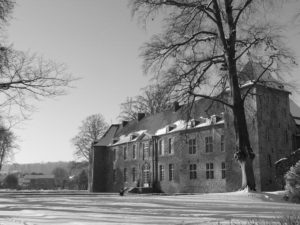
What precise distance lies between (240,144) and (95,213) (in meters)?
11.4

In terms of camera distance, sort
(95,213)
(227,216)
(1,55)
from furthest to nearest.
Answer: (1,55) < (95,213) < (227,216)

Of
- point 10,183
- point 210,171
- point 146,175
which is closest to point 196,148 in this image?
point 210,171

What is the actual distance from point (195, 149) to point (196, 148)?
290 millimetres

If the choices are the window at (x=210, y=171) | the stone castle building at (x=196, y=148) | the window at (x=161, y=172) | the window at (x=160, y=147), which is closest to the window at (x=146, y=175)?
the stone castle building at (x=196, y=148)

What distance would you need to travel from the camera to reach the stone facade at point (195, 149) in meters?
34.3

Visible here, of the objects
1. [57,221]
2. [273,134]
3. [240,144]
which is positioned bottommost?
[57,221]

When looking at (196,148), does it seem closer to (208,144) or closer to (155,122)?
(208,144)

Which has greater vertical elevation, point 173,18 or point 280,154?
point 173,18

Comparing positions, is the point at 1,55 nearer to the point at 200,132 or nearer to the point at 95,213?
the point at 95,213

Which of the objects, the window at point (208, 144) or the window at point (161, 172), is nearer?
the window at point (208, 144)

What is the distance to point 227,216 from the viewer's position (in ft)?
34.5

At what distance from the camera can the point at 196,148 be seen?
41.6 meters

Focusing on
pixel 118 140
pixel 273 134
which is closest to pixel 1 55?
pixel 273 134

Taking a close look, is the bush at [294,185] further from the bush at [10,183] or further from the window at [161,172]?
the bush at [10,183]
